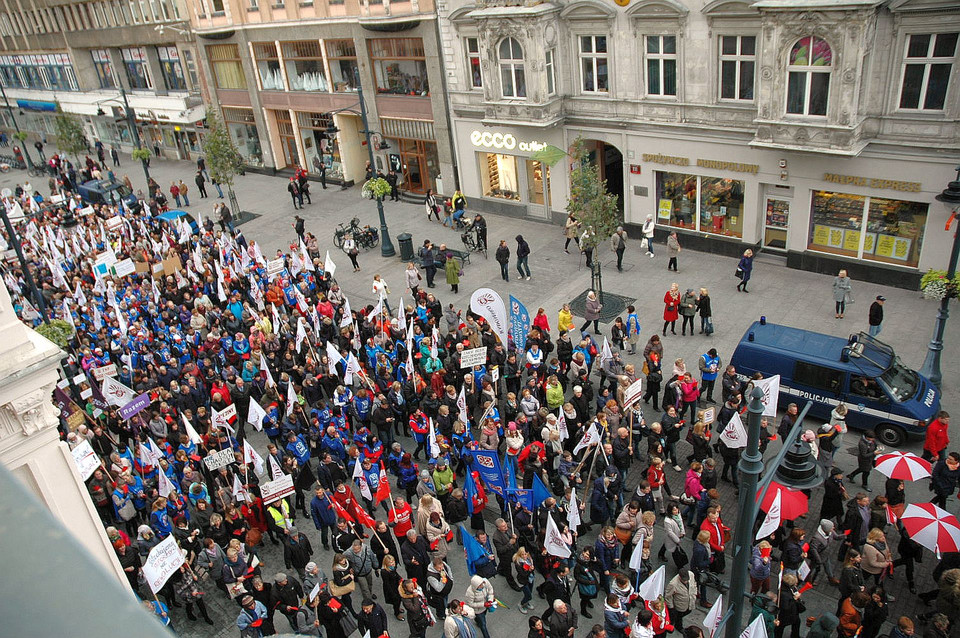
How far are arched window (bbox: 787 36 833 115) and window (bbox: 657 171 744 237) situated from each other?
3.74 m

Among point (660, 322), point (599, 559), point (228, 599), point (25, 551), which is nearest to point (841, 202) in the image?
point (660, 322)

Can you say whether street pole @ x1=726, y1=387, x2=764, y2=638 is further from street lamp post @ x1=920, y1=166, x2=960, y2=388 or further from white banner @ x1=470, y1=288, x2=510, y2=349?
white banner @ x1=470, y1=288, x2=510, y2=349

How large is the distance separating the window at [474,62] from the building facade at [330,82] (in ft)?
6.95

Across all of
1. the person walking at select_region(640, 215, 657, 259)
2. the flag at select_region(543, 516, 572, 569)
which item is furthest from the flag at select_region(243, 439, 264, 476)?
the person walking at select_region(640, 215, 657, 259)

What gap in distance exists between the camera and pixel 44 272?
2939cm

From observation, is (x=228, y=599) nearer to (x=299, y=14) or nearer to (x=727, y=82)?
(x=727, y=82)

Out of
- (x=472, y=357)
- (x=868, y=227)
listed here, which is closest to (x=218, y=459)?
(x=472, y=357)

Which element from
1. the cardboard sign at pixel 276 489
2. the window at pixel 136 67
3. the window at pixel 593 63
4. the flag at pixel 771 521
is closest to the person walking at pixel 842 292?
the flag at pixel 771 521

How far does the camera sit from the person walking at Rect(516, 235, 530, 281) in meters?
27.0

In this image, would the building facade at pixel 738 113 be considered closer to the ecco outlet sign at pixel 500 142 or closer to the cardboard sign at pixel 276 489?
the ecco outlet sign at pixel 500 142

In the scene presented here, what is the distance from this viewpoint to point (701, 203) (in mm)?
27938

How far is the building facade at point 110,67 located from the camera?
4944 cm

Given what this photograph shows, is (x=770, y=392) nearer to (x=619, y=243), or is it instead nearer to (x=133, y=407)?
(x=619, y=243)

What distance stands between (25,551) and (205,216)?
139 feet
